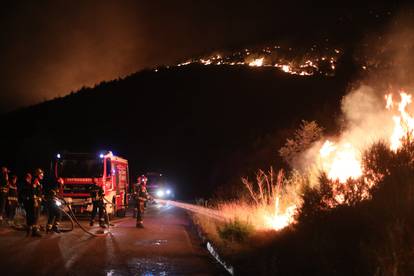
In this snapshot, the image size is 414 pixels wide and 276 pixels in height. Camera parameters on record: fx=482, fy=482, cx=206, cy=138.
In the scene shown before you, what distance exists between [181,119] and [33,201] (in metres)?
63.8

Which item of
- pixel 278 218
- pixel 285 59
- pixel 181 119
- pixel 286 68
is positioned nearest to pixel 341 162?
pixel 278 218

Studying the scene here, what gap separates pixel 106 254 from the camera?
11.3 meters

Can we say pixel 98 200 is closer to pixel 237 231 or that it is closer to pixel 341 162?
pixel 237 231

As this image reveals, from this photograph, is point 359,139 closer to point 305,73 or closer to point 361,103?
point 361,103

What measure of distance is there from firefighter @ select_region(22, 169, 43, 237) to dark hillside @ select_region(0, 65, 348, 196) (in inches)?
1277

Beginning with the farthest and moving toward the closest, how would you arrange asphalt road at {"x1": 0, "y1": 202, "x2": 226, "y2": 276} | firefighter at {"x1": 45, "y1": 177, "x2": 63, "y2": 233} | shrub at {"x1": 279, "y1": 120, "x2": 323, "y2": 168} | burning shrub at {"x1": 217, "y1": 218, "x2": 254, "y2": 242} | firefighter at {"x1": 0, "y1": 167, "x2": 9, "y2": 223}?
shrub at {"x1": 279, "y1": 120, "x2": 323, "y2": 168}
firefighter at {"x1": 0, "y1": 167, "x2": 9, "y2": 223}
firefighter at {"x1": 45, "y1": 177, "x2": 63, "y2": 233}
burning shrub at {"x1": 217, "y1": 218, "x2": 254, "y2": 242}
asphalt road at {"x1": 0, "y1": 202, "x2": 226, "y2": 276}

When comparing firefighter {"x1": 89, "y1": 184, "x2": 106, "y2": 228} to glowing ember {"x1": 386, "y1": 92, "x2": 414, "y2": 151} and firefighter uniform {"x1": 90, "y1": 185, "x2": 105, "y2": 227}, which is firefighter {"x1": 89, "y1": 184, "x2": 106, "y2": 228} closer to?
firefighter uniform {"x1": 90, "y1": 185, "x2": 105, "y2": 227}

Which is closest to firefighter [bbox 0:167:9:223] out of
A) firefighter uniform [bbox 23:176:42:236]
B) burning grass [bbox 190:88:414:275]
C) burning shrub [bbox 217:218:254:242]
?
firefighter uniform [bbox 23:176:42:236]

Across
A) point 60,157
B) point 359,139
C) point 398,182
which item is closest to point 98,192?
point 60,157

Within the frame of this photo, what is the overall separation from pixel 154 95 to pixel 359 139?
257ft

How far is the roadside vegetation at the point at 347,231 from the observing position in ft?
22.5

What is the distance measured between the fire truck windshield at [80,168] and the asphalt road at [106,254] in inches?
197

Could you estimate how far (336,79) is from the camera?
252 ft

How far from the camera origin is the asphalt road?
9406mm
